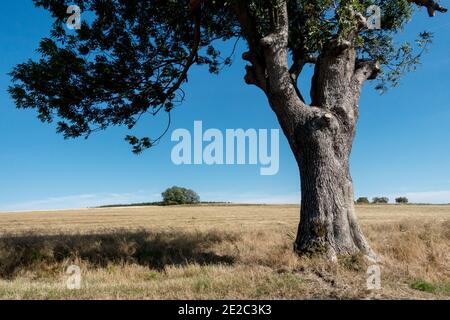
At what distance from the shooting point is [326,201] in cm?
979

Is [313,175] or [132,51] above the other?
[132,51]

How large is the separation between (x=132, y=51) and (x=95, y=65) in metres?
1.62

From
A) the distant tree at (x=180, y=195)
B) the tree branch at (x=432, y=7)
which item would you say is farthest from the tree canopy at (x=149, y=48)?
the distant tree at (x=180, y=195)

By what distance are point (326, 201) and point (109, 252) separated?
23.6 feet

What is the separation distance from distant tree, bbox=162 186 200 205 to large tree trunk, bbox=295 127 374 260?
10824cm

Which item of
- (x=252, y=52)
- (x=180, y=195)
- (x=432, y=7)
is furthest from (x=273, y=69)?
(x=180, y=195)

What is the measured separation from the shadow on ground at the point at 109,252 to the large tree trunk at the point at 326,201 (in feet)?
8.43

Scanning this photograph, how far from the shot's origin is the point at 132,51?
44.8ft
